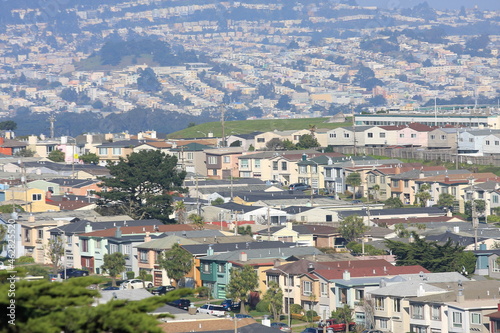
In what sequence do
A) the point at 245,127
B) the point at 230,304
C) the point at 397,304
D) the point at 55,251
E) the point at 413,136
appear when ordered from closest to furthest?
the point at 397,304 → the point at 230,304 → the point at 55,251 → the point at 413,136 → the point at 245,127

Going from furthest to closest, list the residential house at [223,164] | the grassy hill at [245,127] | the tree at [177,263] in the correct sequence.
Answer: the grassy hill at [245,127] → the residential house at [223,164] → the tree at [177,263]

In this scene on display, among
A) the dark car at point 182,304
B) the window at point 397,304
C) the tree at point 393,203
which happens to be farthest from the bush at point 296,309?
the tree at point 393,203

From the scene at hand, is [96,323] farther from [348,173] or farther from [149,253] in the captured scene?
[348,173]

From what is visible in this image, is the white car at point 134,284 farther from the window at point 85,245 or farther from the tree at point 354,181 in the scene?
the tree at point 354,181

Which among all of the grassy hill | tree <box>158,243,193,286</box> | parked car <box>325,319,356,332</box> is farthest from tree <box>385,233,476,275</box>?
the grassy hill

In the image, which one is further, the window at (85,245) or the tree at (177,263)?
the window at (85,245)

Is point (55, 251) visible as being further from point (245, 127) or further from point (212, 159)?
point (245, 127)

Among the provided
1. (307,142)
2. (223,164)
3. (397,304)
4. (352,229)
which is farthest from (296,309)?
(307,142)
